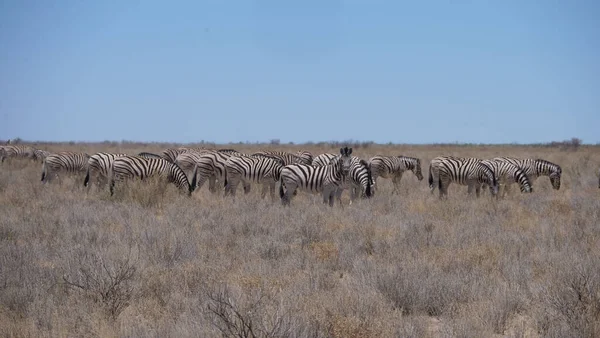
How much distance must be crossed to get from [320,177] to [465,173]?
5.46m

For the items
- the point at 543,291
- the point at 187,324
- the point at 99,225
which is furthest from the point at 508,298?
the point at 99,225

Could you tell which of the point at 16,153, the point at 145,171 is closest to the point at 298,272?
the point at 145,171

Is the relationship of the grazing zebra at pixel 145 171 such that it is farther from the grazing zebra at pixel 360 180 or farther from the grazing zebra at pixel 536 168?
the grazing zebra at pixel 536 168

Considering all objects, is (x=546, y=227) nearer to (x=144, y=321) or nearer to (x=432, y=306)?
A: (x=432, y=306)

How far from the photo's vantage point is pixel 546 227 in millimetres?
11273

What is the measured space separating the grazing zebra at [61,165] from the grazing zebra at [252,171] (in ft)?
22.3

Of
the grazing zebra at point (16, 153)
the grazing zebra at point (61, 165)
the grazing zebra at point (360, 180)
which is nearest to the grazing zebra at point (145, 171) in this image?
the grazing zebra at point (360, 180)

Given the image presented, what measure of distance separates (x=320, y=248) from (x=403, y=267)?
1.80 m

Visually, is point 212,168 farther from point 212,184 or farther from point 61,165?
point 61,165

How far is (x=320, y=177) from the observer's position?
1512 cm

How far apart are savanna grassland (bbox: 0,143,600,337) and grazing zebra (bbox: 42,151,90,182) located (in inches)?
295

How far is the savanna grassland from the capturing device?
5.50 m

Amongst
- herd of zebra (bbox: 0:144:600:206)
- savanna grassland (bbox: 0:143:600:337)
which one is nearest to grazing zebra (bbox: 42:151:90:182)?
herd of zebra (bbox: 0:144:600:206)

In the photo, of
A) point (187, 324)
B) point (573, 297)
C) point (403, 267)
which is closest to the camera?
point (187, 324)
